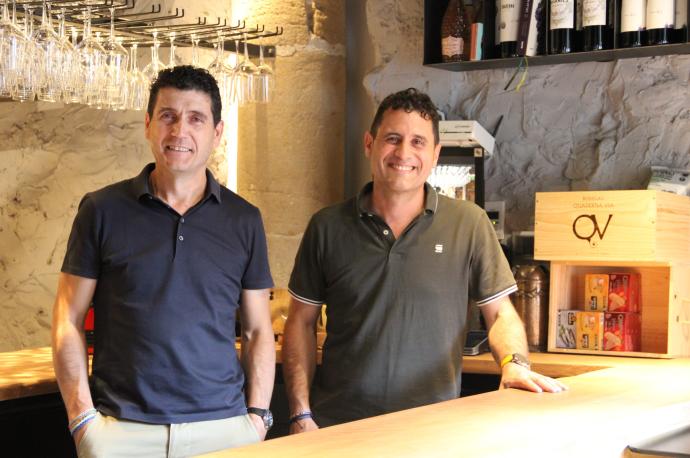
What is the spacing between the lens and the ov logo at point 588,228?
392 centimetres

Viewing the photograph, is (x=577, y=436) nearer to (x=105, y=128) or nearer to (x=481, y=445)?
(x=481, y=445)

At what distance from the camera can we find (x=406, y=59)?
189 inches

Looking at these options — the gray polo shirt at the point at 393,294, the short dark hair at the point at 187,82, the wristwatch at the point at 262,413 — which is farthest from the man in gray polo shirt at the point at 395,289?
the short dark hair at the point at 187,82

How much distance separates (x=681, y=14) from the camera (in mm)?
3902

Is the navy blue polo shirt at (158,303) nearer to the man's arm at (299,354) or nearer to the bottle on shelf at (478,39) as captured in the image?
the man's arm at (299,354)

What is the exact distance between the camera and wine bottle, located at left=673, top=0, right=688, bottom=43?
3.89 meters

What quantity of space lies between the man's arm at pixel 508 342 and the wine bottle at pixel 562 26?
1367 mm

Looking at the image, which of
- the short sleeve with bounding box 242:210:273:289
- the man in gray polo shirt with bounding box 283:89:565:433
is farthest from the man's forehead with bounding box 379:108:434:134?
the short sleeve with bounding box 242:210:273:289

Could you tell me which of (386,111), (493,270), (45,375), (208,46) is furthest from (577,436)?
(208,46)

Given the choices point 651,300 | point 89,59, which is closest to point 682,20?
point 651,300

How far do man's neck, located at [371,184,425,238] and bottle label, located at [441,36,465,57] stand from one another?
1372 millimetres

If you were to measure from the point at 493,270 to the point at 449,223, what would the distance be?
194mm

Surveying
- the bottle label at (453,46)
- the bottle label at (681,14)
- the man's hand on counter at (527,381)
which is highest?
the bottle label at (681,14)

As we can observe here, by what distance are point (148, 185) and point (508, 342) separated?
3.71ft
